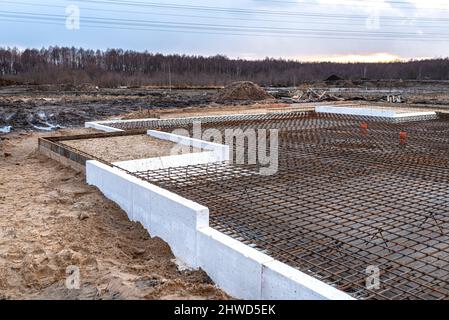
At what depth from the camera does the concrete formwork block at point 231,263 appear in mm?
3234

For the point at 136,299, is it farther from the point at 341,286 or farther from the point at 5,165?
the point at 5,165

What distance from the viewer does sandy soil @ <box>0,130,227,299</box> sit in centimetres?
333

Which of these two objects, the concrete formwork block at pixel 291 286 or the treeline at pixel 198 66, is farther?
the treeline at pixel 198 66

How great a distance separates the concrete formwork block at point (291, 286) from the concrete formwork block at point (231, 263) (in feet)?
0.23

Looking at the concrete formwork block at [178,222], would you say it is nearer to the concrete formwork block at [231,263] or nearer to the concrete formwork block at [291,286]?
the concrete formwork block at [231,263]

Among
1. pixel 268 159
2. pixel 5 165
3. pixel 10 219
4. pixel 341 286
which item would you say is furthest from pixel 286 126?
pixel 341 286

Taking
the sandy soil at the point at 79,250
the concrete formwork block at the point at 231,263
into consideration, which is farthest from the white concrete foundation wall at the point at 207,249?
the sandy soil at the point at 79,250

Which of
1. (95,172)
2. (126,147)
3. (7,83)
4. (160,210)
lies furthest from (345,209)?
(7,83)

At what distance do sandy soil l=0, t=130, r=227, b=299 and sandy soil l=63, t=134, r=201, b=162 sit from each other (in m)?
1.00

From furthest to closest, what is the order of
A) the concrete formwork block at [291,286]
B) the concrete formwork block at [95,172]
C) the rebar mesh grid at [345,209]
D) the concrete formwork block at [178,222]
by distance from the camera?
1. the concrete formwork block at [95,172]
2. the concrete formwork block at [178,222]
3. the rebar mesh grid at [345,209]
4. the concrete formwork block at [291,286]

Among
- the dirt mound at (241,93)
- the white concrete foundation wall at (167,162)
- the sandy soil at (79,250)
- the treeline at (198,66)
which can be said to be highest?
the treeline at (198,66)

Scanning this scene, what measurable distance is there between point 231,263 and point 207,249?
0.35m

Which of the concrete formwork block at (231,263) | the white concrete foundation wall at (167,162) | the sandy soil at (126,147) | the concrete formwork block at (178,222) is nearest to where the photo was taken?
the concrete formwork block at (231,263)

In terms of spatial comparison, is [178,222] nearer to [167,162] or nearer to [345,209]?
[345,209]
